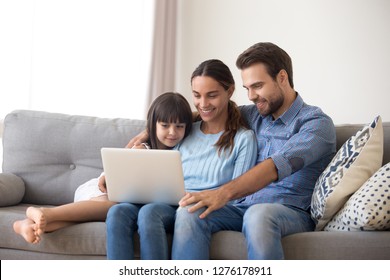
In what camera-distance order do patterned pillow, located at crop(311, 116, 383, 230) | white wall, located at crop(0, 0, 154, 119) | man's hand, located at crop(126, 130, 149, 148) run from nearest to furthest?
patterned pillow, located at crop(311, 116, 383, 230) < man's hand, located at crop(126, 130, 149, 148) < white wall, located at crop(0, 0, 154, 119)

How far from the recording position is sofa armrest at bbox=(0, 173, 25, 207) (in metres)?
2.54

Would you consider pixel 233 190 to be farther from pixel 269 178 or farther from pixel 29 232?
pixel 29 232

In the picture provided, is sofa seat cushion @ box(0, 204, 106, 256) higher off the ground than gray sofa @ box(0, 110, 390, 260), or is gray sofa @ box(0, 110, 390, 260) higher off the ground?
gray sofa @ box(0, 110, 390, 260)

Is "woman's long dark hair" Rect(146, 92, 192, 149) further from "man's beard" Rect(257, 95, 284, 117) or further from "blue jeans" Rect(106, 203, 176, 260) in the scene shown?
"blue jeans" Rect(106, 203, 176, 260)

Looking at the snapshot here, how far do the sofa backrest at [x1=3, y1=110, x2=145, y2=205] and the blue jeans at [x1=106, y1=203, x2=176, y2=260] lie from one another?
776 mm

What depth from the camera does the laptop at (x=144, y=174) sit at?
1.94 meters

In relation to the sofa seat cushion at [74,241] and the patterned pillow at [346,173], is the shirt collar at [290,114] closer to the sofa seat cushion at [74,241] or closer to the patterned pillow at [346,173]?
the patterned pillow at [346,173]

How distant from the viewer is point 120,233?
1.93m

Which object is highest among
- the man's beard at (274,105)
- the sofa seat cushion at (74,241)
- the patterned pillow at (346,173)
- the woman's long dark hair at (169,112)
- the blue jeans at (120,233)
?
the man's beard at (274,105)

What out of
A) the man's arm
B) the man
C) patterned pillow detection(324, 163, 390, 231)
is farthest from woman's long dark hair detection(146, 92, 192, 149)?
patterned pillow detection(324, 163, 390, 231)

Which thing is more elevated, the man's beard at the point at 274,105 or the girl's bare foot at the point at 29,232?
the man's beard at the point at 274,105

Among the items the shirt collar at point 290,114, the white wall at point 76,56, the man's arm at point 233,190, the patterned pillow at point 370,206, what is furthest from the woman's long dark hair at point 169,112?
the white wall at point 76,56
